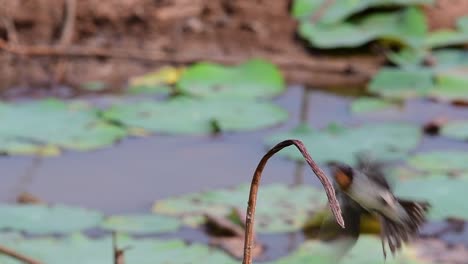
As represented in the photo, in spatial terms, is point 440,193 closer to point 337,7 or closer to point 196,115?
point 196,115

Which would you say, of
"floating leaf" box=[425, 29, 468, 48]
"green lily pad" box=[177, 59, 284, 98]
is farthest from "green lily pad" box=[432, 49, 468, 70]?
"green lily pad" box=[177, 59, 284, 98]

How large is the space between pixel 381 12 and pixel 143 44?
0.94 meters

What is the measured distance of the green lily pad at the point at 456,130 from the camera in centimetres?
328

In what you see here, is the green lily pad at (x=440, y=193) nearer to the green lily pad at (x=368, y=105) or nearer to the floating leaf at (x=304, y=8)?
the green lily pad at (x=368, y=105)

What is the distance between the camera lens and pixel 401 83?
12.6ft

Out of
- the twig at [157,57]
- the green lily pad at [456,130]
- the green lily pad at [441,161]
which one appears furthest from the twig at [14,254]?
the twig at [157,57]

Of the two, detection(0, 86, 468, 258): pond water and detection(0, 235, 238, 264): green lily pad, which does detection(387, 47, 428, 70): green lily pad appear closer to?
detection(0, 86, 468, 258): pond water

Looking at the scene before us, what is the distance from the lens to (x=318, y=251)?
2.36m

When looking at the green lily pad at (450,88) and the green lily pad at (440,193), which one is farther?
the green lily pad at (450,88)

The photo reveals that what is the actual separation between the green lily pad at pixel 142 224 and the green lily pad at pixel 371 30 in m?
1.67

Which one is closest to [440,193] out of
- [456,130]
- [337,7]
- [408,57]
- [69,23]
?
[456,130]

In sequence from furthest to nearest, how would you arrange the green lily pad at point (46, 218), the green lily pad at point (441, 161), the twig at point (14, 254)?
the green lily pad at point (441, 161)
the green lily pad at point (46, 218)
the twig at point (14, 254)

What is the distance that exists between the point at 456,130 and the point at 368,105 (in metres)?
0.39

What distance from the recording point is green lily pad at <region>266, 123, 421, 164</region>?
3096 mm
